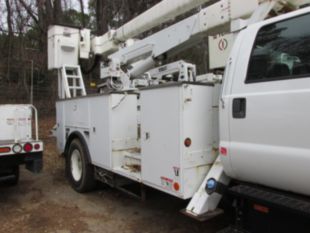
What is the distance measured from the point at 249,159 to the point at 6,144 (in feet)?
12.0

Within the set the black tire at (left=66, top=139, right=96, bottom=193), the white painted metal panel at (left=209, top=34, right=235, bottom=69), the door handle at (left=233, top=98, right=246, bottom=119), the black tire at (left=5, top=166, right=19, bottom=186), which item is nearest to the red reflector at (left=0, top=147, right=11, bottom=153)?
the black tire at (left=5, top=166, right=19, bottom=186)

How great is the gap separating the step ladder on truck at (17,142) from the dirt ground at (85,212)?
584 millimetres

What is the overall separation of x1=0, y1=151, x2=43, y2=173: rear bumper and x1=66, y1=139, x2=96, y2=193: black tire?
0.73 meters

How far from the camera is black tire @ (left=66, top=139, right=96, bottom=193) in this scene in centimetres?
569

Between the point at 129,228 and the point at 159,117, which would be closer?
the point at 159,117

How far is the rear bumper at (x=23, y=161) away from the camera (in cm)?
513

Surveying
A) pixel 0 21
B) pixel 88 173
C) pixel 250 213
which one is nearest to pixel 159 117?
pixel 250 213

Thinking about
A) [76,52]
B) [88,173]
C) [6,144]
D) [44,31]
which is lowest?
[88,173]

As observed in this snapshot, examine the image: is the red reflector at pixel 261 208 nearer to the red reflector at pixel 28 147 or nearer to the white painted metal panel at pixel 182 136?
the white painted metal panel at pixel 182 136

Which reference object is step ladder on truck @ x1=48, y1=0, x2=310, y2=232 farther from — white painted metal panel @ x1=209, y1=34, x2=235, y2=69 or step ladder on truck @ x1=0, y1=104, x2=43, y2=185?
step ladder on truck @ x1=0, y1=104, x2=43, y2=185

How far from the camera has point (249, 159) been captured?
3.05 meters

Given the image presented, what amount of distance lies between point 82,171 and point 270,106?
388 centimetres

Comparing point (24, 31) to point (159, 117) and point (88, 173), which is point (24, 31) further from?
point (159, 117)

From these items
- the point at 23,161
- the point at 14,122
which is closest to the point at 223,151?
the point at 23,161
